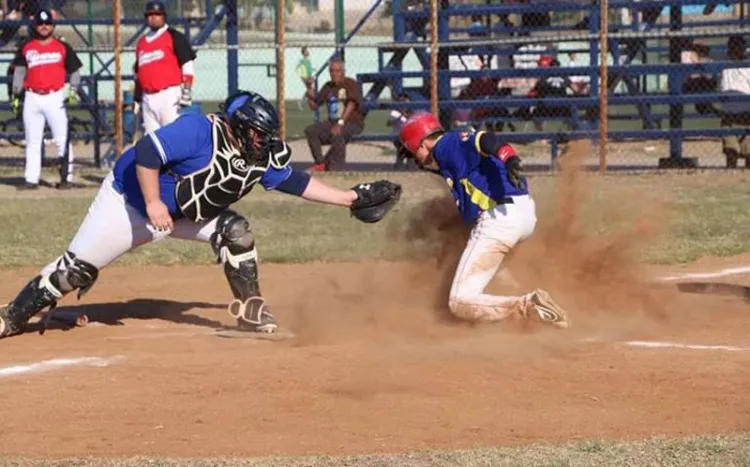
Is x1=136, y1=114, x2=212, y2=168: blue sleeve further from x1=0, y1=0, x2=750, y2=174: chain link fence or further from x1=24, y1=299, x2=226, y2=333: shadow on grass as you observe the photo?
x1=0, y1=0, x2=750, y2=174: chain link fence

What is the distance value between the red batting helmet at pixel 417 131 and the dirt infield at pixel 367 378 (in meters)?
1.19

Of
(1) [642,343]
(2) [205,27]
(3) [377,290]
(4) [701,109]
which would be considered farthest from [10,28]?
(1) [642,343]

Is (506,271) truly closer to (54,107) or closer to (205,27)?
(54,107)

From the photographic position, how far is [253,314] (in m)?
8.77

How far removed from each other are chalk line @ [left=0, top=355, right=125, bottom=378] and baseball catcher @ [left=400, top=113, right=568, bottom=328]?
87.4 inches

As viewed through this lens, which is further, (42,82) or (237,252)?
(42,82)

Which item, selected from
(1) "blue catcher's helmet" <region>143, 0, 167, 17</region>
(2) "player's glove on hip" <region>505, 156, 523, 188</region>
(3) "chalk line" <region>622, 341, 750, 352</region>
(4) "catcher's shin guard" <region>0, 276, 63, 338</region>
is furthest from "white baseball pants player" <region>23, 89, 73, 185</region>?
(3) "chalk line" <region>622, 341, 750, 352</region>

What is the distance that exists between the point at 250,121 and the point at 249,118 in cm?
2

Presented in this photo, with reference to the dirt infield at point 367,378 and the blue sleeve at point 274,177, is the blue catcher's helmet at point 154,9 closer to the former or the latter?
the dirt infield at point 367,378

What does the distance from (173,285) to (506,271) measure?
2.96 meters

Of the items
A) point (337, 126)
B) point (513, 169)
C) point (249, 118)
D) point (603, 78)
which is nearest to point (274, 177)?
point (249, 118)

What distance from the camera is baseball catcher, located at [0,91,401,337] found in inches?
319

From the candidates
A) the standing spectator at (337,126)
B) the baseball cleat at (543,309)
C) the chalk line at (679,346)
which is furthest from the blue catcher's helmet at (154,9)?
the chalk line at (679,346)

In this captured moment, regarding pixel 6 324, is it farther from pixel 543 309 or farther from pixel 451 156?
pixel 543 309
